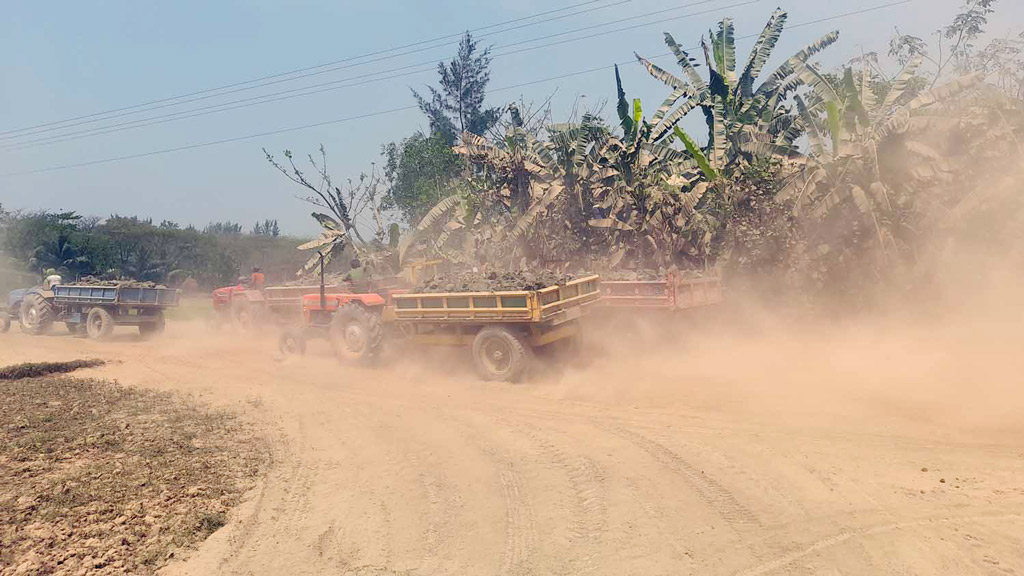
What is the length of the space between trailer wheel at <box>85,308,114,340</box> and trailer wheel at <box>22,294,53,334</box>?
1.83 meters

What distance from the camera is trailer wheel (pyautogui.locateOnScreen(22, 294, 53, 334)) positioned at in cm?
1870

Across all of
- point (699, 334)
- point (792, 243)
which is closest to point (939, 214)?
point (792, 243)

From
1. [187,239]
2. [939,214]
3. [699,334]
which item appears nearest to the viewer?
[699,334]

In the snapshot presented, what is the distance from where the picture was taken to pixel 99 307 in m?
17.5

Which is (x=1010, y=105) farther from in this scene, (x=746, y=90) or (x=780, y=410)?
(x=780, y=410)

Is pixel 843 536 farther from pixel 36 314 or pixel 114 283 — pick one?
pixel 36 314

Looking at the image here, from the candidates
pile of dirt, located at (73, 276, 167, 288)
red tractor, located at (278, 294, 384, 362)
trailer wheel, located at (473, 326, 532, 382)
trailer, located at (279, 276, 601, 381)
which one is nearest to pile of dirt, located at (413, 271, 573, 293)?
trailer, located at (279, 276, 601, 381)

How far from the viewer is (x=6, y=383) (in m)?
11.2

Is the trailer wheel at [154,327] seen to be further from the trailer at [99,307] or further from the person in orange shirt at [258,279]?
the person in orange shirt at [258,279]

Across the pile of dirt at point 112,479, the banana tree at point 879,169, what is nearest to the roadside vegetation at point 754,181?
the banana tree at point 879,169

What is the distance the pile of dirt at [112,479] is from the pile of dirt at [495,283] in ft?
13.1

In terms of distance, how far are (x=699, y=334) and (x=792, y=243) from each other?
160 inches

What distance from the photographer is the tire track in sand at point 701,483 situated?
5227 millimetres

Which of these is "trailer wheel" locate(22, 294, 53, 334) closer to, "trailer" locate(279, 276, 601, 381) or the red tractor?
the red tractor
